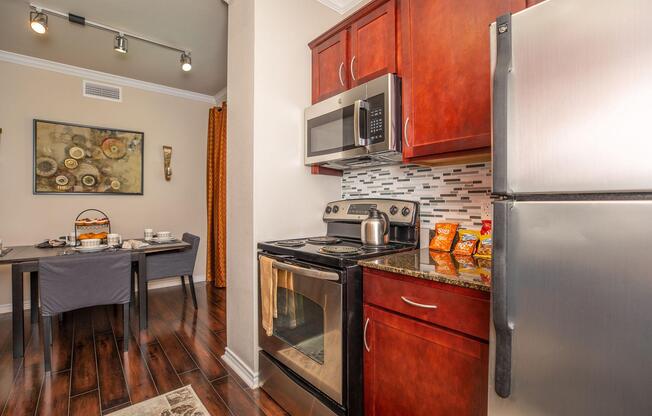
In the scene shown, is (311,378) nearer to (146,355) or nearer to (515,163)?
(515,163)

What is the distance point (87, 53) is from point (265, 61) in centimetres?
249

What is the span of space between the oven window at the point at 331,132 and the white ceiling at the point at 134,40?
142 cm

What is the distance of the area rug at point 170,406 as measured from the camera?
163cm

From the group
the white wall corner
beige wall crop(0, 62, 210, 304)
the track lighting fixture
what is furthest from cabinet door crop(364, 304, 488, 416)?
the white wall corner

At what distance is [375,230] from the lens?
169cm

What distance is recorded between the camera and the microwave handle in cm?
162

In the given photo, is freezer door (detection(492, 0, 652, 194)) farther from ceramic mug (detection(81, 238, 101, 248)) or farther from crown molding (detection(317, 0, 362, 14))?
ceramic mug (detection(81, 238, 101, 248))

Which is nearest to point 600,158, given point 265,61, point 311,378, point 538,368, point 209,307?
point 538,368

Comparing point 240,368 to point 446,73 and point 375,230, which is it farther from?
point 446,73

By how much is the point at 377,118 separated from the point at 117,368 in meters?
2.33

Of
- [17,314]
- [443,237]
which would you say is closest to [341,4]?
[443,237]

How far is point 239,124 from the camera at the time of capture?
2049mm

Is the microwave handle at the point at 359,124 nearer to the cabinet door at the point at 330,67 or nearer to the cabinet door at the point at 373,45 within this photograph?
the cabinet door at the point at 373,45

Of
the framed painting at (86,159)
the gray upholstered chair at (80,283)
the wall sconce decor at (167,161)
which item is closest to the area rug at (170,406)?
the gray upholstered chair at (80,283)
